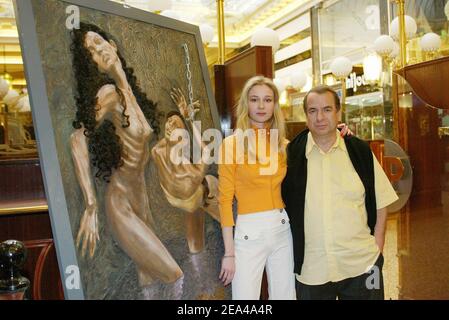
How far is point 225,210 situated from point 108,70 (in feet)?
2.35

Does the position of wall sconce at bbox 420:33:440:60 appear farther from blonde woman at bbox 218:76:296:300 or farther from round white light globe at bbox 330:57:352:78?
blonde woman at bbox 218:76:296:300

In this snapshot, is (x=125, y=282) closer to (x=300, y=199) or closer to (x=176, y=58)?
(x=300, y=199)

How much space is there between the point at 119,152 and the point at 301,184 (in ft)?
2.55

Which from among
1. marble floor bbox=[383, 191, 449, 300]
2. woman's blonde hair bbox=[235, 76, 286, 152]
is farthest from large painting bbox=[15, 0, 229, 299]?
marble floor bbox=[383, 191, 449, 300]

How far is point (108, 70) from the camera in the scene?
1.48 metres

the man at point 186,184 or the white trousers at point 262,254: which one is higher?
the man at point 186,184

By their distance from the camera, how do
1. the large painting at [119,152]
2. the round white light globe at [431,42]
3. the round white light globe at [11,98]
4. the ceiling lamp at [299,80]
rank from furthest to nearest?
the ceiling lamp at [299,80], the round white light globe at [11,98], the round white light globe at [431,42], the large painting at [119,152]

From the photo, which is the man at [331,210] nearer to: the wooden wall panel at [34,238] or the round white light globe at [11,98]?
the wooden wall panel at [34,238]

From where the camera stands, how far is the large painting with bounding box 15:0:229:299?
4.09ft

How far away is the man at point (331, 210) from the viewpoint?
5.69 ft

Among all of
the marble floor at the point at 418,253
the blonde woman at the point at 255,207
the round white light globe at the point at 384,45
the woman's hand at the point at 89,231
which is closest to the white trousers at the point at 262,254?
the blonde woman at the point at 255,207

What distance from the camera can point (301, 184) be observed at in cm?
175

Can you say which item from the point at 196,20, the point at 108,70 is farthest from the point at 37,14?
the point at 196,20

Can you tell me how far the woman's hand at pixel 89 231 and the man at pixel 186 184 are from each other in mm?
358
